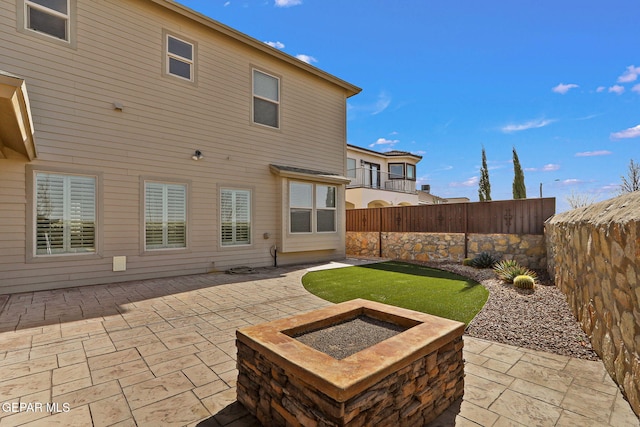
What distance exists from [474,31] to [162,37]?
30.0 ft

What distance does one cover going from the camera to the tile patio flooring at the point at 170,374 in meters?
2.18

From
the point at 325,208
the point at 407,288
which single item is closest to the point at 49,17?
the point at 325,208

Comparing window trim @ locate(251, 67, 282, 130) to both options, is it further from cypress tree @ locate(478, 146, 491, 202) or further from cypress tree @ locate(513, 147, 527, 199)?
cypress tree @ locate(478, 146, 491, 202)

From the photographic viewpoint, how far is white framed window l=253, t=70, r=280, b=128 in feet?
29.2

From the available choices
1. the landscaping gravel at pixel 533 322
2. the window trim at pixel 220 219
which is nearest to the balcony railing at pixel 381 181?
the window trim at pixel 220 219

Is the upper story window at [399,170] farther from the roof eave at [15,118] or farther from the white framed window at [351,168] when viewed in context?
the roof eave at [15,118]

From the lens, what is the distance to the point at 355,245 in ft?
42.8

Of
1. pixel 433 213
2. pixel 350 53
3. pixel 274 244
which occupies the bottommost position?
pixel 274 244

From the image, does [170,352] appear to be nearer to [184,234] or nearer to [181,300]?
[181,300]

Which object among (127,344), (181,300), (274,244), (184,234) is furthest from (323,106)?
(127,344)

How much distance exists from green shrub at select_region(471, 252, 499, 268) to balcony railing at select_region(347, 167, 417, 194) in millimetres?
11013

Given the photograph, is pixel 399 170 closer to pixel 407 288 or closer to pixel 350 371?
pixel 407 288

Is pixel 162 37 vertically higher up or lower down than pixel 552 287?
higher up

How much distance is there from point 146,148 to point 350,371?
7.10 m
